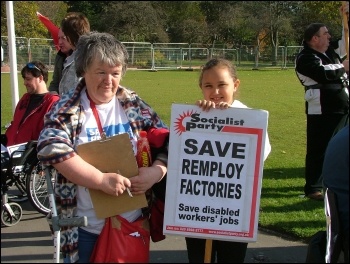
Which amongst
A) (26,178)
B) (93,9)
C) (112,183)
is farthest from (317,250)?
(26,178)

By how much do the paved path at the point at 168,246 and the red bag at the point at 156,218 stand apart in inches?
16.6

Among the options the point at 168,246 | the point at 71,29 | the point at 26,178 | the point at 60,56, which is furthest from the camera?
the point at 26,178

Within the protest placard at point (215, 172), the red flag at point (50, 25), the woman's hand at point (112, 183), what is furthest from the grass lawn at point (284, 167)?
the protest placard at point (215, 172)

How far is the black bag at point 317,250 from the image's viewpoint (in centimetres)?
295

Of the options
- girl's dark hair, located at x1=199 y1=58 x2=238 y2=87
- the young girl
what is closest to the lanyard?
the young girl

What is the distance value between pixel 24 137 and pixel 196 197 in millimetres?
3611

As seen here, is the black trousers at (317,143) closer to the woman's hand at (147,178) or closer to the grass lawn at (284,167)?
the grass lawn at (284,167)

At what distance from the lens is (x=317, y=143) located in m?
6.46

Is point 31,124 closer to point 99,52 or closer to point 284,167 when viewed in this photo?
point 99,52

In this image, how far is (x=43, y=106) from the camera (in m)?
5.96

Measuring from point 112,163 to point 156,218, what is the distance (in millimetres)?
466

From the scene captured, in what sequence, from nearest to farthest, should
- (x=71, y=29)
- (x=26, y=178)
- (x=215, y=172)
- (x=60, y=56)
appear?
(x=215, y=172) < (x=71, y=29) < (x=60, y=56) < (x=26, y=178)

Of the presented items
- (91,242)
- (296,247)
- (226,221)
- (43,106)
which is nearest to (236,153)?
(226,221)

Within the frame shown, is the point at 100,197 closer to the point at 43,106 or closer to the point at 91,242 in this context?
the point at 91,242
